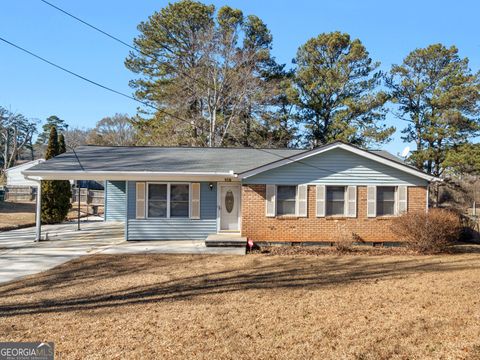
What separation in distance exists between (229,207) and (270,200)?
6.03 feet

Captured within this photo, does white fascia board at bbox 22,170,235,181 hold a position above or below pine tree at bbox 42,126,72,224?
above

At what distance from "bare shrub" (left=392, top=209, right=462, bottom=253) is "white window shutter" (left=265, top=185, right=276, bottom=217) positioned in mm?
4139

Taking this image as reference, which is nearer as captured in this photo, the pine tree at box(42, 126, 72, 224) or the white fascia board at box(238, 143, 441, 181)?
the white fascia board at box(238, 143, 441, 181)

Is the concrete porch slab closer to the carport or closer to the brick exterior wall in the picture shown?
the brick exterior wall

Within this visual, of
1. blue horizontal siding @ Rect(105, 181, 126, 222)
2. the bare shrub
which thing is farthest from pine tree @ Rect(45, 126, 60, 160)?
the bare shrub

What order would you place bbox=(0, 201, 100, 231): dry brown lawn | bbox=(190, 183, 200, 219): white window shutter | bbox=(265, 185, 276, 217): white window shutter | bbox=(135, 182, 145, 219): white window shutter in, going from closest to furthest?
bbox=(265, 185, 276, 217): white window shutter, bbox=(135, 182, 145, 219): white window shutter, bbox=(190, 183, 200, 219): white window shutter, bbox=(0, 201, 100, 231): dry brown lawn

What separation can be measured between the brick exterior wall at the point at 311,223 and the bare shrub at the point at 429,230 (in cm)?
119

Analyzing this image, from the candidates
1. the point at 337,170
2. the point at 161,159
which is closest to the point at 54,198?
the point at 161,159

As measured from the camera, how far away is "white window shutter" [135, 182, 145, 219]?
13.9 m

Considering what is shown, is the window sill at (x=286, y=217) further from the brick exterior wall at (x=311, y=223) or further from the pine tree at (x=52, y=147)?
the pine tree at (x=52, y=147)

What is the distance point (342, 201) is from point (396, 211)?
1927 mm

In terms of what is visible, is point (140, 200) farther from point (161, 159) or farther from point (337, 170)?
point (337, 170)

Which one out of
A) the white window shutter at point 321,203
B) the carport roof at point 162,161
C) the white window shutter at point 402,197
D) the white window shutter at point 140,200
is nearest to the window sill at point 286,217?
the white window shutter at point 321,203

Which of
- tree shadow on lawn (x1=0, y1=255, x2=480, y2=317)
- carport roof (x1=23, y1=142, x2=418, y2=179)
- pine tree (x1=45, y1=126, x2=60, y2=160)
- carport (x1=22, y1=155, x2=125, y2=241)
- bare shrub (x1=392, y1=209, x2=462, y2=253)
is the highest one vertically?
pine tree (x1=45, y1=126, x2=60, y2=160)
